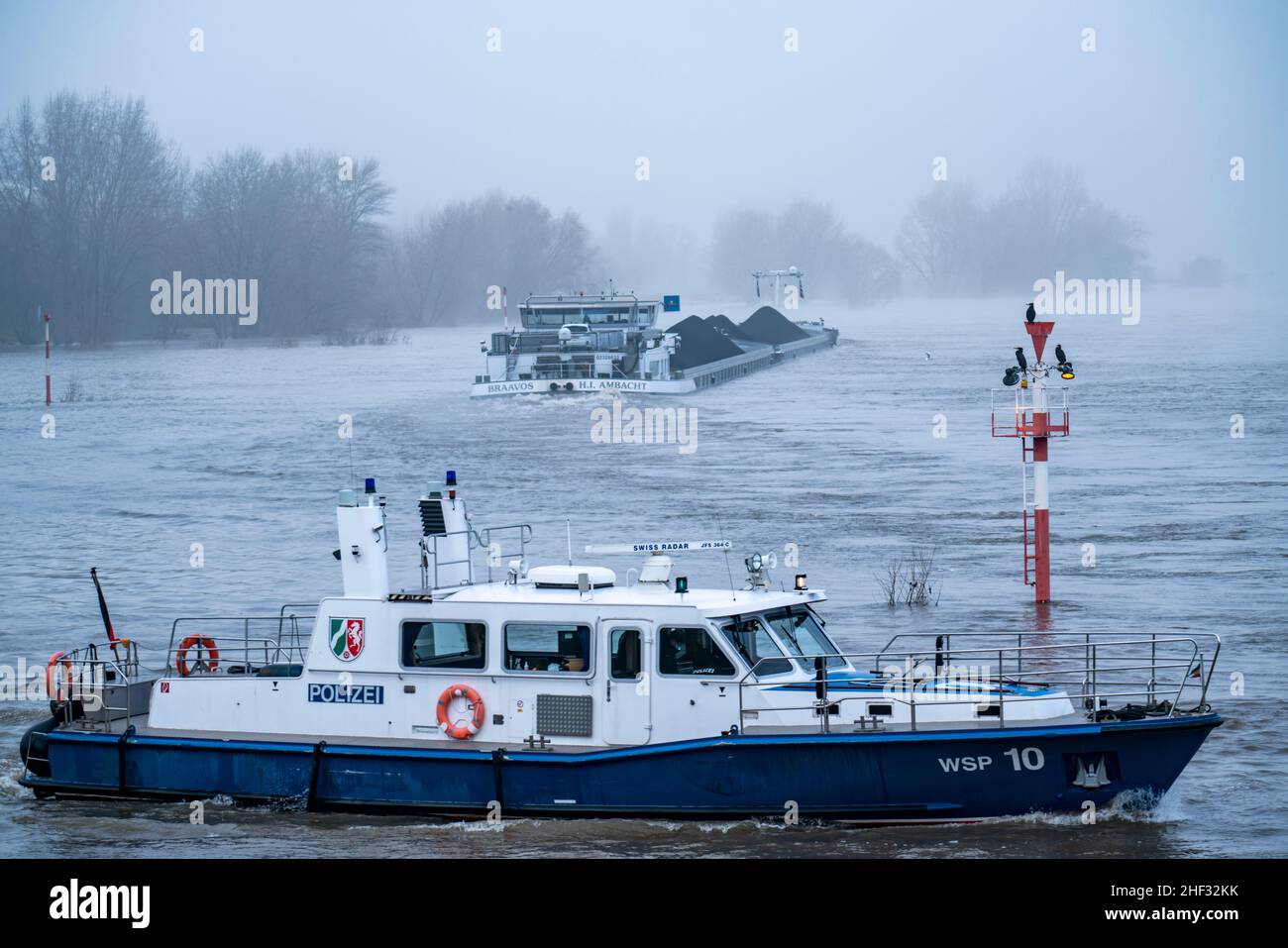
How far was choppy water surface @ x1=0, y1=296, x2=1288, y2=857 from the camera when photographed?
52.7 ft

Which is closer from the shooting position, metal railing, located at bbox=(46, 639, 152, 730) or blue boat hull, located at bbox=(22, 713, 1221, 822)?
blue boat hull, located at bbox=(22, 713, 1221, 822)

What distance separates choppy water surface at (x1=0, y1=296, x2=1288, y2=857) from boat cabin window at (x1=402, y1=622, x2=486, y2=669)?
1.55 m

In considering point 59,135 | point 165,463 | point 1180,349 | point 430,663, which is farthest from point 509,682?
point 59,135

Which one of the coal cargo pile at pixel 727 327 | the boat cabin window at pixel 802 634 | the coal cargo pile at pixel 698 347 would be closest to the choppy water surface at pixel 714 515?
the boat cabin window at pixel 802 634

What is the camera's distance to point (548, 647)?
15.8 metres

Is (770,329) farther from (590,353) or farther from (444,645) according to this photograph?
(444,645)

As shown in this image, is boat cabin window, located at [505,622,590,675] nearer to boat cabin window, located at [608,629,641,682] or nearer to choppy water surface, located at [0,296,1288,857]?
boat cabin window, located at [608,629,641,682]

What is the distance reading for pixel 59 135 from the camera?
10612cm

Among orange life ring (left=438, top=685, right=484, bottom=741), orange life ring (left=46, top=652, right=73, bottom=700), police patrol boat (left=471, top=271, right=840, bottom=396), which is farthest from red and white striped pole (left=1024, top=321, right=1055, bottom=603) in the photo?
police patrol boat (left=471, top=271, right=840, bottom=396)

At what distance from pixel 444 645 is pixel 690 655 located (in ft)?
8.02

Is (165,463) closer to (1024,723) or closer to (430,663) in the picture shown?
(430,663)

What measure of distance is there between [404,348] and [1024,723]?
342 ft
